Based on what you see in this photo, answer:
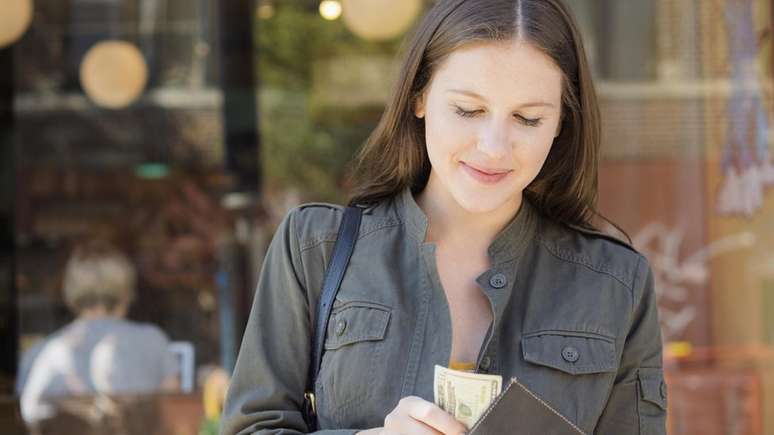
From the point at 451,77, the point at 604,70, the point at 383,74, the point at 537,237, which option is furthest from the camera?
the point at 383,74

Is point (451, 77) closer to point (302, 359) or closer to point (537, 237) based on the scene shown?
point (537, 237)

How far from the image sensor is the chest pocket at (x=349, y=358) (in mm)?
1615

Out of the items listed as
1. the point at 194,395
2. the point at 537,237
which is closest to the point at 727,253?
the point at 194,395

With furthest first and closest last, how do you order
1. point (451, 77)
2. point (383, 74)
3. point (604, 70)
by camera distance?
point (383, 74)
point (604, 70)
point (451, 77)

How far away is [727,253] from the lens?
562cm

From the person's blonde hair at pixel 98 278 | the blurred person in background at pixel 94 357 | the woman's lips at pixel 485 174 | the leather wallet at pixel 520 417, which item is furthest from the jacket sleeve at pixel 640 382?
the person's blonde hair at pixel 98 278

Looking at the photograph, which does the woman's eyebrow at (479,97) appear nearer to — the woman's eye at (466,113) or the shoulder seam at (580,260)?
the woman's eye at (466,113)

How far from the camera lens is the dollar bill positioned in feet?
4.66

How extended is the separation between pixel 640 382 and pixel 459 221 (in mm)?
387

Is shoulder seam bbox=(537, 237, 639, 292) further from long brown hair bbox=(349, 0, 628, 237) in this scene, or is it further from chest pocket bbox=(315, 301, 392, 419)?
chest pocket bbox=(315, 301, 392, 419)

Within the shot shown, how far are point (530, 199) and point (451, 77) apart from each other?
0.33 metres

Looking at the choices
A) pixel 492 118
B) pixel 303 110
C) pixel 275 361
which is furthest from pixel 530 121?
pixel 303 110

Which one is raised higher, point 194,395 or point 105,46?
point 105,46

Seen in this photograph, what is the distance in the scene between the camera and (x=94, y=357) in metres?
5.54
